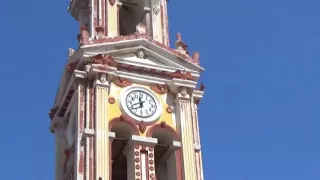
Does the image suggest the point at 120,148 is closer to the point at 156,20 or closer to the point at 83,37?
the point at 83,37

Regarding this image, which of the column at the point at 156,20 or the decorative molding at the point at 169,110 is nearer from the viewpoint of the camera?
the decorative molding at the point at 169,110

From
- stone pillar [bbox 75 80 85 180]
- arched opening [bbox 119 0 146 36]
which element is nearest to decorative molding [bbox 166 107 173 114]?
stone pillar [bbox 75 80 85 180]

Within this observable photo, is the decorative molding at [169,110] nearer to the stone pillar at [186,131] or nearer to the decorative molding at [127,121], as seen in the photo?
the stone pillar at [186,131]

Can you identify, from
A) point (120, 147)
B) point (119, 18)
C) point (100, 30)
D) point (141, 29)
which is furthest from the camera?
point (119, 18)

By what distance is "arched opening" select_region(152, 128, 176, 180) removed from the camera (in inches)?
1154

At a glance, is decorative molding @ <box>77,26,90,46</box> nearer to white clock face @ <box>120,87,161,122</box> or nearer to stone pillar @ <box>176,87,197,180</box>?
white clock face @ <box>120,87,161,122</box>

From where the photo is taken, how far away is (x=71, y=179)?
29.1 metres

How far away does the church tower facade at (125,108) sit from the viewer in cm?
2834

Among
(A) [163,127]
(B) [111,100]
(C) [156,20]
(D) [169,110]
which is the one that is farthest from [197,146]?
(C) [156,20]

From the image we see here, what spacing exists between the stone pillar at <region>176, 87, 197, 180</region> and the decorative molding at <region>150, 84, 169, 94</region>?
494 millimetres

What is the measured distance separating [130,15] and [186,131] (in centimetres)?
661

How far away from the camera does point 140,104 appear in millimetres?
29703

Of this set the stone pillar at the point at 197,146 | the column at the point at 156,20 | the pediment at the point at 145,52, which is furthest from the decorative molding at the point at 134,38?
the stone pillar at the point at 197,146

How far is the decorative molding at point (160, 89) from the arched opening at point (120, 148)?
186 cm
